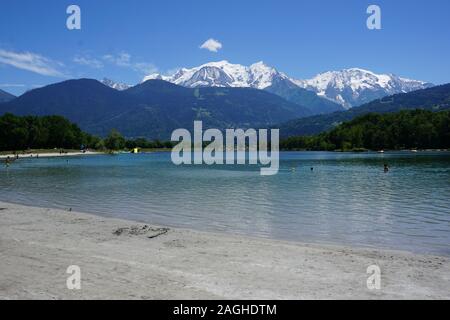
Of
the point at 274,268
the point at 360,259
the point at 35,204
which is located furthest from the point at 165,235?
the point at 35,204

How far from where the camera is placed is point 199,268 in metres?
15.8

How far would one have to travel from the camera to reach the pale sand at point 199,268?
Result: 12.8m

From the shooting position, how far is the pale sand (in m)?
12.8

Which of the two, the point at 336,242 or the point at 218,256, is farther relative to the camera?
the point at 336,242

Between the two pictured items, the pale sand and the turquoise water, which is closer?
the pale sand

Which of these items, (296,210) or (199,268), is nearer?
(199,268)

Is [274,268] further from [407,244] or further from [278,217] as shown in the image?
[278,217]

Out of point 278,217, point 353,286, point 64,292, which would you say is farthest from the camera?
point 278,217

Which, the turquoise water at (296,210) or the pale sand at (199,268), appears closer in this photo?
the pale sand at (199,268)

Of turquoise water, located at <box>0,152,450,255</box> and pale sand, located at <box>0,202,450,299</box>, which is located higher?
pale sand, located at <box>0,202,450,299</box>

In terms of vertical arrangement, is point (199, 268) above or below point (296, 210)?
above
